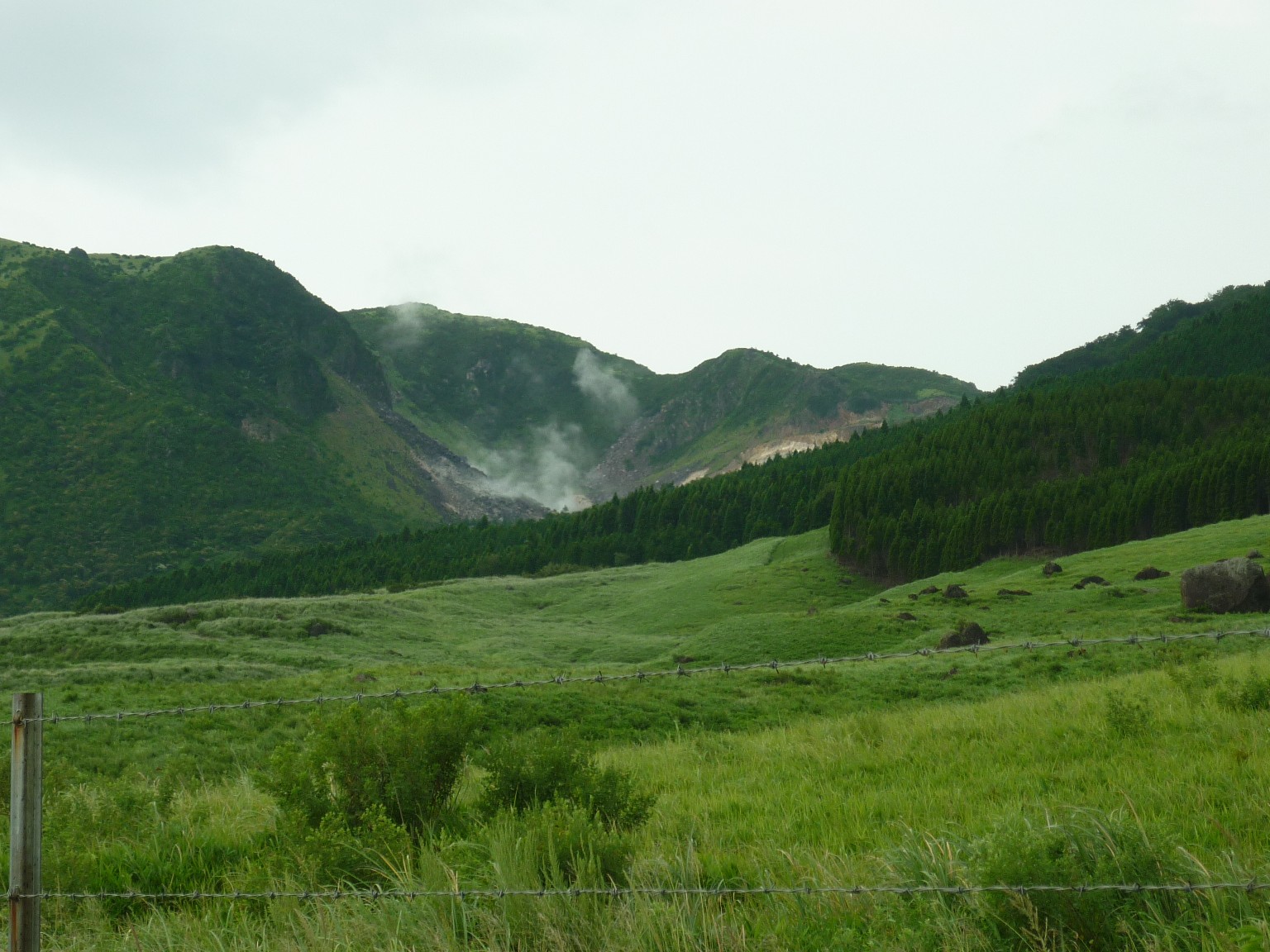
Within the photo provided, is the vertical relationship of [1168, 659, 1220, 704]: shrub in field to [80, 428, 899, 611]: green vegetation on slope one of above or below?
above

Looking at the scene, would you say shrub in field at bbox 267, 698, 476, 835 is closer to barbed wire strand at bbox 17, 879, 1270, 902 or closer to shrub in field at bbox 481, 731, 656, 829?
shrub in field at bbox 481, 731, 656, 829

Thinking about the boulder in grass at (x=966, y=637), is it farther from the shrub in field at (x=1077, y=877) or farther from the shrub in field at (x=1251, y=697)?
the shrub in field at (x=1077, y=877)

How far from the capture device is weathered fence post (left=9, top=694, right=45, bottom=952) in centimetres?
594

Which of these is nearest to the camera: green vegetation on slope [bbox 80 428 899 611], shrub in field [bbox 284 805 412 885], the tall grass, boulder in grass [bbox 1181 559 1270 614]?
the tall grass

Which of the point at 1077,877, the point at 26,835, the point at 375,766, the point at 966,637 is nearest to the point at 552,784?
the point at 375,766

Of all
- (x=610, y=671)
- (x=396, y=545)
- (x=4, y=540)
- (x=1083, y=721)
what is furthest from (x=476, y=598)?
(x=4, y=540)

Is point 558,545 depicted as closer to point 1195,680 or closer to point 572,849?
point 1195,680

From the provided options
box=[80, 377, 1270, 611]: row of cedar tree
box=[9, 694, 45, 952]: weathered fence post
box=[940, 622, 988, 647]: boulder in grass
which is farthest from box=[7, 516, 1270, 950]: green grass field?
box=[80, 377, 1270, 611]: row of cedar tree

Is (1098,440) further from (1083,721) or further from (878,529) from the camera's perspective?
(1083,721)

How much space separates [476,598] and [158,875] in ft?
321

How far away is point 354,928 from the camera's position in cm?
605

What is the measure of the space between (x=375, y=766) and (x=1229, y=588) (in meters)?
48.5

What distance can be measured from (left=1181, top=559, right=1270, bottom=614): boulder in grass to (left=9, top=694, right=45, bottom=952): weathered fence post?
163 ft

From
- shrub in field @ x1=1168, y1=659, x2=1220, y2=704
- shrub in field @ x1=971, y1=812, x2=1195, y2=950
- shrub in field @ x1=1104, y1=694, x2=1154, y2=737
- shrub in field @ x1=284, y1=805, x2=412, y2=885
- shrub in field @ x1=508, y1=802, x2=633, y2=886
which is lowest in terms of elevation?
shrub in field @ x1=1168, y1=659, x2=1220, y2=704
